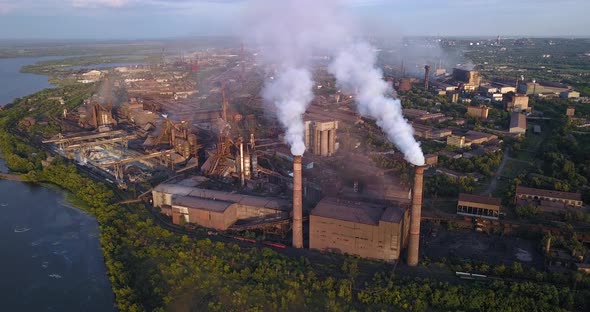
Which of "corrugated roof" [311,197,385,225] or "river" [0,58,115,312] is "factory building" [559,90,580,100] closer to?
"corrugated roof" [311,197,385,225]

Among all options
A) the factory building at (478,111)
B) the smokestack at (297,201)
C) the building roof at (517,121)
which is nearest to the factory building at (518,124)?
the building roof at (517,121)

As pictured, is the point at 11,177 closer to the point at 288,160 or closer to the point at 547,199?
the point at 288,160

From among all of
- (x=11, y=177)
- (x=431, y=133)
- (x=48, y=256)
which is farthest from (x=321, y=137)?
(x=11, y=177)

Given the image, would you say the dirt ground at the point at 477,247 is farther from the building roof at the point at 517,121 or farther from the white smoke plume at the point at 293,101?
the building roof at the point at 517,121

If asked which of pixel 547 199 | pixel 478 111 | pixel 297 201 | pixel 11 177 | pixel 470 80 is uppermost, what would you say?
pixel 470 80

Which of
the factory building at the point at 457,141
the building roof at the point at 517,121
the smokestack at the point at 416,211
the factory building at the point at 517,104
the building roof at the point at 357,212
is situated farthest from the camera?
the factory building at the point at 517,104
